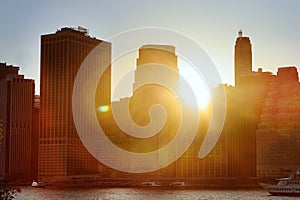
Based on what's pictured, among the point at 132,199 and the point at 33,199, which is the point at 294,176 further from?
the point at 33,199

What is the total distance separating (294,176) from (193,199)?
98.2ft

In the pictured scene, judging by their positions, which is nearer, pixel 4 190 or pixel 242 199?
pixel 4 190

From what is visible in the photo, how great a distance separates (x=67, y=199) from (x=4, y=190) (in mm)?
147504

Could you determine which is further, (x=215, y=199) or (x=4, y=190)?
(x=215, y=199)

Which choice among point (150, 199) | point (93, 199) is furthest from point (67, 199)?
point (150, 199)

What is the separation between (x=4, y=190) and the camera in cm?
4728

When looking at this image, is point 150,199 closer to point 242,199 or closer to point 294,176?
point 242,199

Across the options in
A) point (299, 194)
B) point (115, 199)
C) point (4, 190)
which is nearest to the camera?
point (4, 190)

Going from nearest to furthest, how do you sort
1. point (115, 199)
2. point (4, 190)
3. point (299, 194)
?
point (4, 190) → point (299, 194) → point (115, 199)

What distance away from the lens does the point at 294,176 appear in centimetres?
19288

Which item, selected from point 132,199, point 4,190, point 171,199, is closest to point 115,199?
point 132,199

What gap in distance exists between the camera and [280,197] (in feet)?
623

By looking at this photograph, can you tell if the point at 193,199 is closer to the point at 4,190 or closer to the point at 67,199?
the point at 67,199

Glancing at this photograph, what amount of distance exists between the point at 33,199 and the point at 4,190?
496 feet
